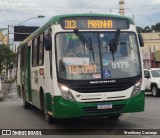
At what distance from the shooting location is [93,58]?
34.7 ft

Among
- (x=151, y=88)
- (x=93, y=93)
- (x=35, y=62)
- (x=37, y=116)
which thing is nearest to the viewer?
(x=93, y=93)

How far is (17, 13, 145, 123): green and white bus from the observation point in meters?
10.3

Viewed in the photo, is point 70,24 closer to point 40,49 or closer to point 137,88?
point 40,49

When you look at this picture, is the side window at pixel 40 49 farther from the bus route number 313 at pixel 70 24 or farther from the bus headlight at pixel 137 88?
the bus headlight at pixel 137 88

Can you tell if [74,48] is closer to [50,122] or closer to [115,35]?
[115,35]

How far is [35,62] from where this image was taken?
44.8 feet

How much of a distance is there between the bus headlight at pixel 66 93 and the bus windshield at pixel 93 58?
0.23 metres

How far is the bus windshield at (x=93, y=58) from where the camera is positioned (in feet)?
34.3

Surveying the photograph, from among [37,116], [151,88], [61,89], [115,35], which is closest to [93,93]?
[61,89]

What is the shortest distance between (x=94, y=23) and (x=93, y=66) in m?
1.20

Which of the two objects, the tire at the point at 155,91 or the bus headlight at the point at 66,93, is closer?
the bus headlight at the point at 66,93

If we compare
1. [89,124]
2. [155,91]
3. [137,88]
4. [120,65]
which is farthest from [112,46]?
[155,91]

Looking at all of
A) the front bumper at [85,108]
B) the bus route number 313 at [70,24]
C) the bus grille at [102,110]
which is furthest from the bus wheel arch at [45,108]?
the bus route number 313 at [70,24]

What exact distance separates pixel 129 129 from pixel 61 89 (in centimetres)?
206
